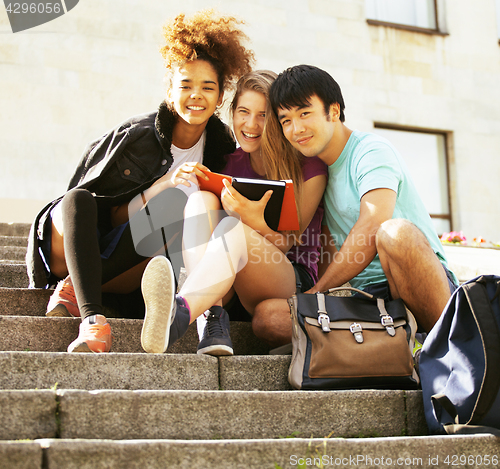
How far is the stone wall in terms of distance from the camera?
6.55m

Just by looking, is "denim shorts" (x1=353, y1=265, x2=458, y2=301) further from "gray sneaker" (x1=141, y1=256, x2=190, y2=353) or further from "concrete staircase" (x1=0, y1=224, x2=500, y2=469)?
"gray sneaker" (x1=141, y1=256, x2=190, y2=353)

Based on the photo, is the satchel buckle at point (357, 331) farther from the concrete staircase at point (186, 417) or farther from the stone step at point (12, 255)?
the stone step at point (12, 255)

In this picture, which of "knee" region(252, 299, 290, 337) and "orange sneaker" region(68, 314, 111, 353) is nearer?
"orange sneaker" region(68, 314, 111, 353)

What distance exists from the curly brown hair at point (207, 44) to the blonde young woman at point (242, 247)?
11 centimetres

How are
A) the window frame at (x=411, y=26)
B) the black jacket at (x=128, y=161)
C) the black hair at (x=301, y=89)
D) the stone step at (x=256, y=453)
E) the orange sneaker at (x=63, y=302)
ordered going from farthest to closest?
the window frame at (x=411, y=26) < the black hair at (x=301, y=89) < the black jacket at (x=128, y=161) < the orange sneaker at (x=63, y=302) < the stone step at (x=256, y=453)

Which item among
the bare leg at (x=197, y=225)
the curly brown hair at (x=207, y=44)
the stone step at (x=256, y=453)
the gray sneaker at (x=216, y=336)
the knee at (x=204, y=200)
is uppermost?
the curly brown hair at (x=207, y=44)

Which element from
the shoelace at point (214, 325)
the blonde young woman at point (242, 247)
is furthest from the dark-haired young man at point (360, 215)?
the shoelace at point (214, 325)

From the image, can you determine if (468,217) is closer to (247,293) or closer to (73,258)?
(247,293)

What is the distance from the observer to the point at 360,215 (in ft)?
8.15

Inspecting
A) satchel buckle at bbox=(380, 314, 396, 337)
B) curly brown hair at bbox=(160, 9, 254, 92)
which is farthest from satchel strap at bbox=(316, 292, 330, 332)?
curly brown hair at bbox=(160, 9, 254, 92)

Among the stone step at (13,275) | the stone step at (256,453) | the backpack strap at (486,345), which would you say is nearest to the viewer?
the stone step at (256,453)

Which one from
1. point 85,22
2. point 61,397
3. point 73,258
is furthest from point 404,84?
point 61,397

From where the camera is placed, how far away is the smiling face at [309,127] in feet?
8.92

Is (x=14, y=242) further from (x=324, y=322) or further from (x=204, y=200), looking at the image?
(x=324, y=322)
